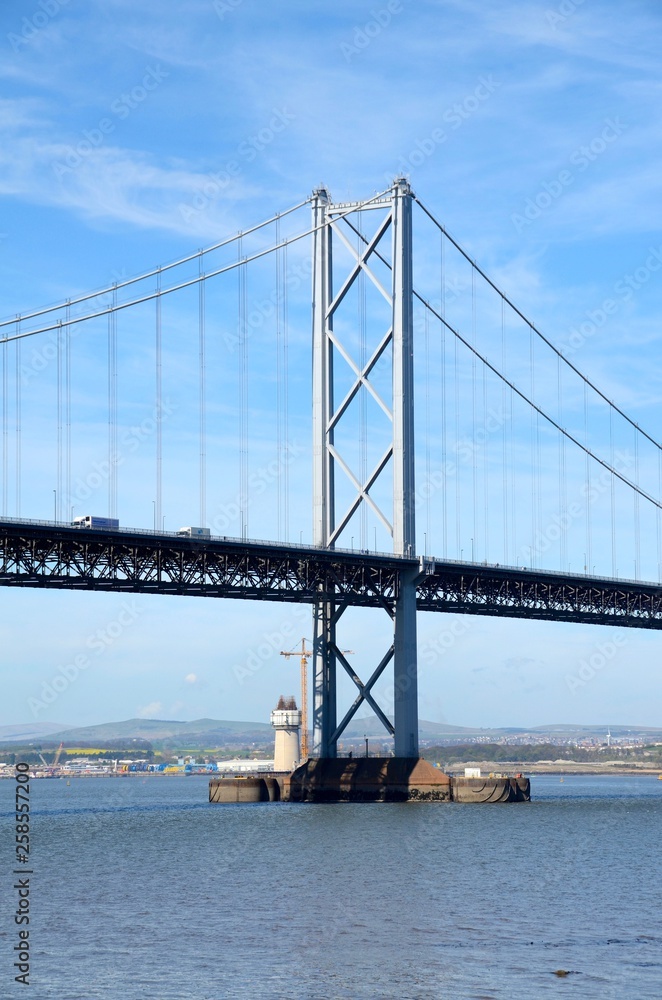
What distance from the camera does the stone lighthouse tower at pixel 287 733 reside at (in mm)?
126812

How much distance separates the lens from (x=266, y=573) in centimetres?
8212

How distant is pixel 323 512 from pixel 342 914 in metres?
50.2

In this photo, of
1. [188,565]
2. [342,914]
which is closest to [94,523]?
[188,565]

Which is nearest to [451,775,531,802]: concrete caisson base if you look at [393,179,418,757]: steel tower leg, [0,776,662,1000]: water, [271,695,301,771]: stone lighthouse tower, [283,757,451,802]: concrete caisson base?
[283,757,451,802]: concrete caisson base

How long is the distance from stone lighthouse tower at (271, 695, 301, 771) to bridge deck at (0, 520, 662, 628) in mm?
32234

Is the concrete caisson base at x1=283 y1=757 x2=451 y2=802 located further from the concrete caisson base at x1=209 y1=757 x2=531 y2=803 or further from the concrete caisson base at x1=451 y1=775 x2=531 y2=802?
the concrete caisson base at x1=451 y1=775 x2=531 y2=802

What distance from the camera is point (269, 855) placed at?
50531 mm

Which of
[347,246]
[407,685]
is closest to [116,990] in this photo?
[407,685]

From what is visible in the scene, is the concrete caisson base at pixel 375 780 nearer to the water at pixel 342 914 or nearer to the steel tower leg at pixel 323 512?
the steel tower leg at pixel 323 512

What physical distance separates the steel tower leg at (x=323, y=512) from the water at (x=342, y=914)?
22.4 m

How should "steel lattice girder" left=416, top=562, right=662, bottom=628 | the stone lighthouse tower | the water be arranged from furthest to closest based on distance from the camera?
the stone lighthouse tower → "steel lattice girder" left=416, top=562, right=662, bottom=628 → the water

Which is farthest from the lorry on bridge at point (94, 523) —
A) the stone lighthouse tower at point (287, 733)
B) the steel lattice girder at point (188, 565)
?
the stone lighthouse tower at point (287, 733)

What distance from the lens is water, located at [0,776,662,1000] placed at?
27641 millimetres

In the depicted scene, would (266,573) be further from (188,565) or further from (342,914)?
(342,914)
